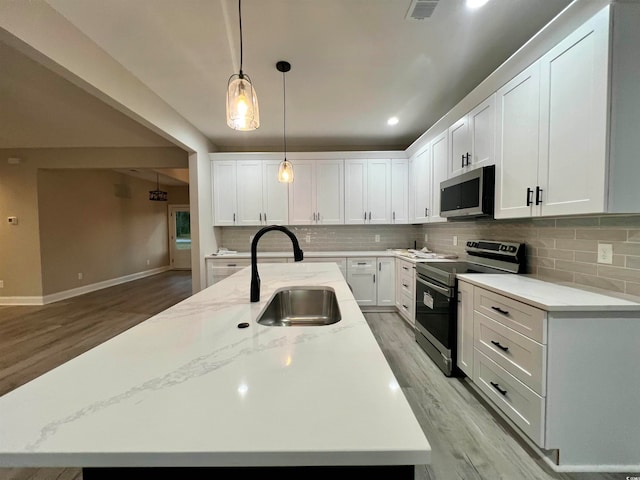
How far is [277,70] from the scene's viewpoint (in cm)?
249

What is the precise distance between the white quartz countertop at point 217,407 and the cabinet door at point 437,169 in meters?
2.81

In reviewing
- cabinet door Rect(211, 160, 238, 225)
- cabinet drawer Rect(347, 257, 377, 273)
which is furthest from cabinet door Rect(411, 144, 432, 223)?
cabinet door Rect(211, 160, 238, 225)

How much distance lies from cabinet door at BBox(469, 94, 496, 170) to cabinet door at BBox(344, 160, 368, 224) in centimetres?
192

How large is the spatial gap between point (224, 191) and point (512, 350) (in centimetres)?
413

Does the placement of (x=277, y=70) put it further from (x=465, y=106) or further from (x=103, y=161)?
(x=103, y=161)

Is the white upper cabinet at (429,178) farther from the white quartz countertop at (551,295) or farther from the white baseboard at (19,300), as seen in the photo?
the white baseboard at (19,300)

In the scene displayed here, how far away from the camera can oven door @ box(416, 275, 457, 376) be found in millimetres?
2256

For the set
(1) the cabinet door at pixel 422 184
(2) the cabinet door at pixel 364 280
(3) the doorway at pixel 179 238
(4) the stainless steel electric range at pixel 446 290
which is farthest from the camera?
(3) the doorway at pixel 179 238

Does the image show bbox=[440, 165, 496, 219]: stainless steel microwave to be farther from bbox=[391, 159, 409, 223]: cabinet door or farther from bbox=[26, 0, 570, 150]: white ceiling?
bbox=[391, 159, 409, 223]: cabinet door

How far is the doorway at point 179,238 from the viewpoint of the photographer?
28.0 feet

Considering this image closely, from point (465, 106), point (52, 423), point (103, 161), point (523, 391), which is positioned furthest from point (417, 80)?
point (103, 161)

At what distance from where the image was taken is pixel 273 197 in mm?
4371

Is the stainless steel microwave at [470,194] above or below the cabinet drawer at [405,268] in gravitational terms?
above

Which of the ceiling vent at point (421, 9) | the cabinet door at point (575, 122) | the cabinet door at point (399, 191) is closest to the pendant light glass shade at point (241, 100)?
the ceiling vent at point (421, 9)
